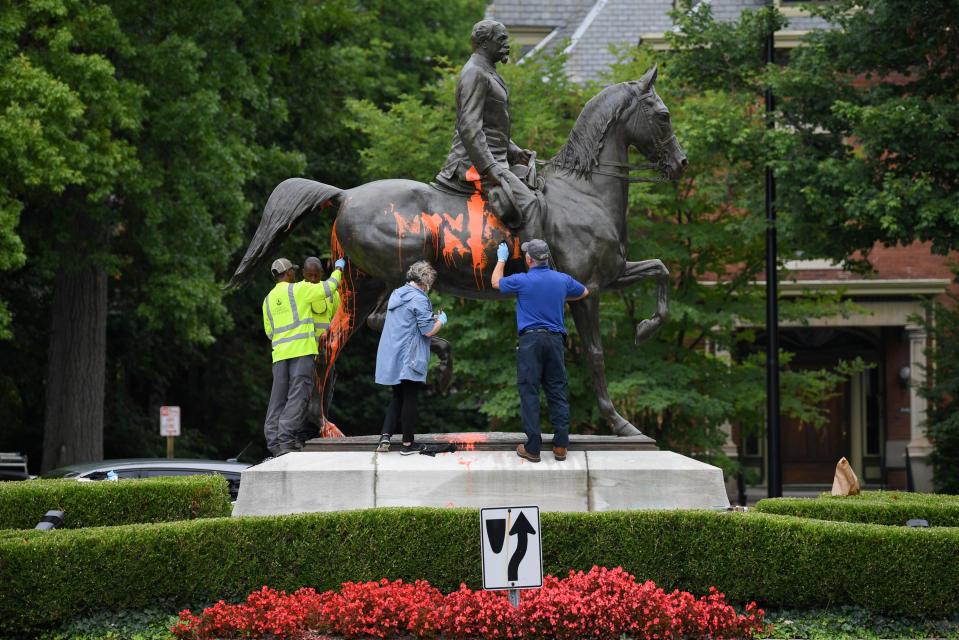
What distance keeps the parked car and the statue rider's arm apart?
834cm

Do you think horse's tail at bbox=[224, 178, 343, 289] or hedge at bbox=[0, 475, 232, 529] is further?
hedge at bbox=[0, 475, 232, 529]

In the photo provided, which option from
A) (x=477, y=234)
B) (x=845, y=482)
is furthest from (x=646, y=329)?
(x=845, y=482)

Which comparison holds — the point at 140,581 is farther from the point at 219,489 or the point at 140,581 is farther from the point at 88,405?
the point at 88,405

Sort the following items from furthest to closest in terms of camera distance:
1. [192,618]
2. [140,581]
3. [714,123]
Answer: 1. [714,123]
2. [140,581]
3. [192,618]

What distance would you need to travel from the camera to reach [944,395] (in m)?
24.0

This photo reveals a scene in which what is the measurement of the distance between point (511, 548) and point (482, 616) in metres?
0.72

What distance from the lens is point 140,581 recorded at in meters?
8.22

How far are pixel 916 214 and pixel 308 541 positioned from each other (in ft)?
38.6

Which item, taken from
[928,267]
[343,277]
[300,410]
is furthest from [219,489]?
[928,267]

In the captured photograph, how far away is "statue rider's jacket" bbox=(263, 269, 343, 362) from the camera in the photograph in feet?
32.8

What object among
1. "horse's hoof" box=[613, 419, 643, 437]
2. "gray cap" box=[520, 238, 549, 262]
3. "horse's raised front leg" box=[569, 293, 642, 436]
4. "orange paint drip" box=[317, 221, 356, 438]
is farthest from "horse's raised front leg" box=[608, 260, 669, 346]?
"orange paint drip" box=[317, 221, 356, 438]

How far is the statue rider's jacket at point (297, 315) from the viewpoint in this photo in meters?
9.99

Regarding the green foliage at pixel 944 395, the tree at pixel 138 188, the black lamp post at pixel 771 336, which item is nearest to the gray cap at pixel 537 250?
the black lamp post at pixel 771 336

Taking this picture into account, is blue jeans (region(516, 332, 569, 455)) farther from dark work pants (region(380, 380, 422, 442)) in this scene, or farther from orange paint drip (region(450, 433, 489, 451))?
dark work pants (region(380, 380, 422, 442))
